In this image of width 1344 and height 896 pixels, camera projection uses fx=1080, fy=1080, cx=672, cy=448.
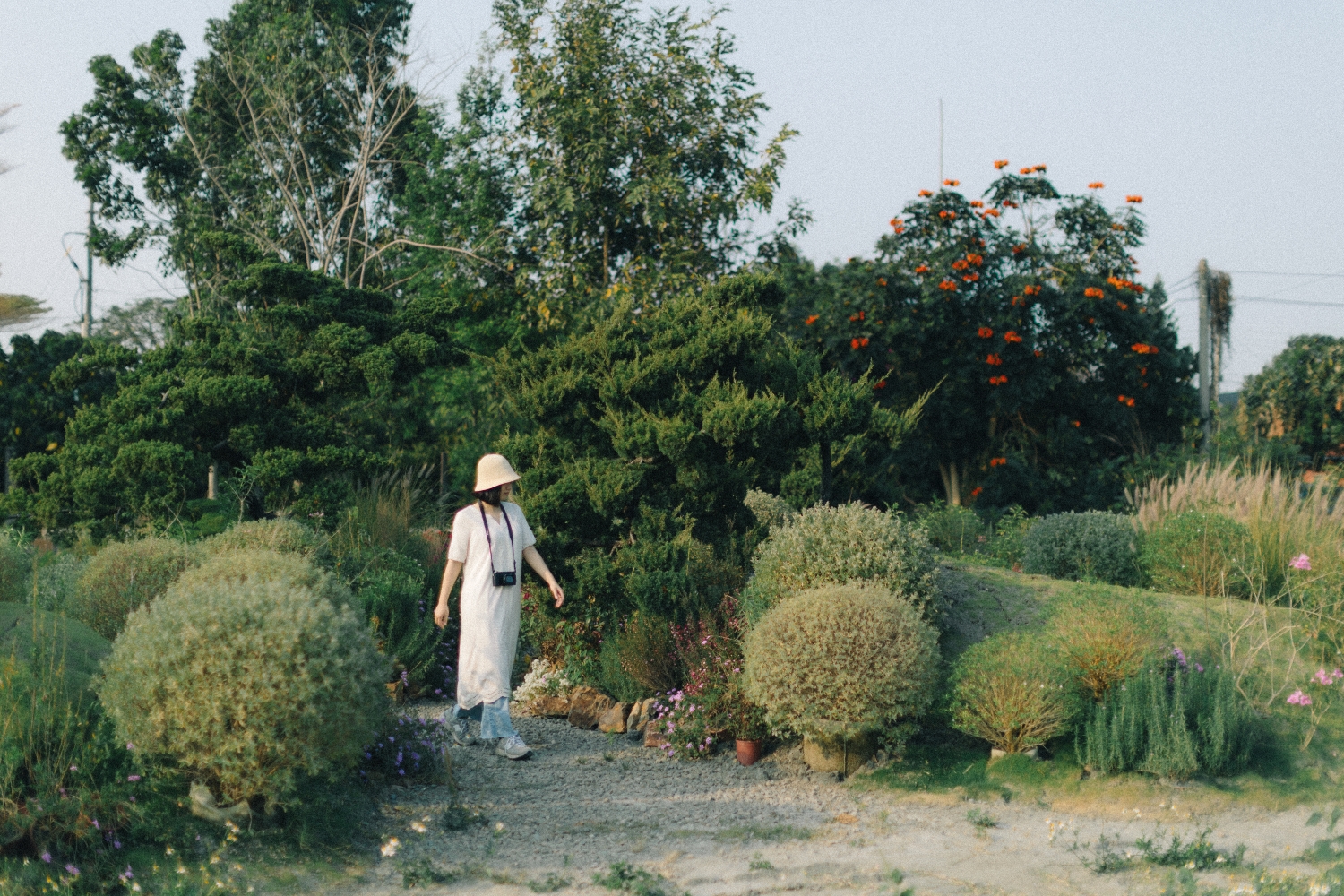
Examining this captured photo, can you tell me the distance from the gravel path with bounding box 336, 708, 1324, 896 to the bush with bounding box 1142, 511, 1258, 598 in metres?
2.72

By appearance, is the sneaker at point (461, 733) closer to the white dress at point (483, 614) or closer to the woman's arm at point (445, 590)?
the white dress at point (483, 614)

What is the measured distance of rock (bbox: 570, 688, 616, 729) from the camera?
22.4ft

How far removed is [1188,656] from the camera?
5.94 m

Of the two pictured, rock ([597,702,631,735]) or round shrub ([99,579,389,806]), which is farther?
rock ([597,702,631,735])

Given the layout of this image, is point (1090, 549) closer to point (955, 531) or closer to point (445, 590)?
point (955, 531)

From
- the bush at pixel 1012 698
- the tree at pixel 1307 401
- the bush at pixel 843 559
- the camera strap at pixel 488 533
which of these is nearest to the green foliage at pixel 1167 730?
the bush at pixel 1012 698

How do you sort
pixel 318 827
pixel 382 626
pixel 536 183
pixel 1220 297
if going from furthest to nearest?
pixel 1220 297 → pixel 536 183 → pixel 382 626 → pixel 318 827

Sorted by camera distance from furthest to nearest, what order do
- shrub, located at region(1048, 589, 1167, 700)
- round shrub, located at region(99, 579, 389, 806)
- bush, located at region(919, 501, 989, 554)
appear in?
bush, located at region(919, 501, 989, 554), shrub, located at region(1048, 589, 1167, 700), round shrub, located at region(99, 579, 389, 806)

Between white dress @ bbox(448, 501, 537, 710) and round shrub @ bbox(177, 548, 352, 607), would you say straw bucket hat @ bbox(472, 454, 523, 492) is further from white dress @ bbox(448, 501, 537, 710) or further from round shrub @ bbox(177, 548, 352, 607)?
round shrub @ bbox(177, 548, 352, 607)

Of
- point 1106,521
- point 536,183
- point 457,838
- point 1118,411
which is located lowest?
point 457,838

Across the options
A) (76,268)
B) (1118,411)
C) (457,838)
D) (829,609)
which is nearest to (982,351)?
(1118,411)

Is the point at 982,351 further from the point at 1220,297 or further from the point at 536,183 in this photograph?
the point at 1220,297

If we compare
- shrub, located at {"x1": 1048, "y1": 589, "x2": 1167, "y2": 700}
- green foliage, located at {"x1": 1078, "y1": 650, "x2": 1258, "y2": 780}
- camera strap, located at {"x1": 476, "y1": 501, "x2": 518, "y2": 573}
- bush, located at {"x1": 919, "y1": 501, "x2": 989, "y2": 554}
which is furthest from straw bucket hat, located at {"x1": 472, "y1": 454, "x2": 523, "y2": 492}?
bush, located at {"x1": 919, "y1": 501, "x2": 989, "y2": 554}

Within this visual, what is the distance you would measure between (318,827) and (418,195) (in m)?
14.4
